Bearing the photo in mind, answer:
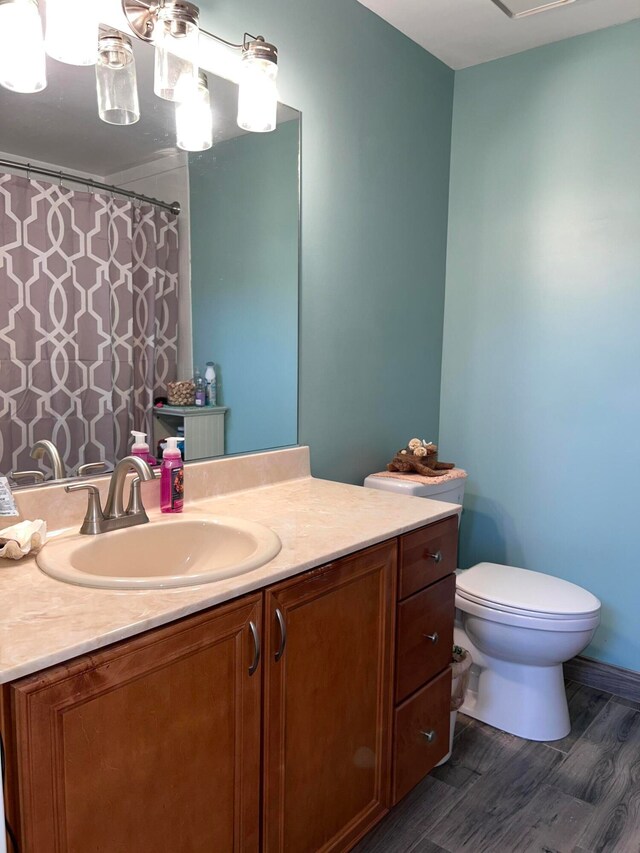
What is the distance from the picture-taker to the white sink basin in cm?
120

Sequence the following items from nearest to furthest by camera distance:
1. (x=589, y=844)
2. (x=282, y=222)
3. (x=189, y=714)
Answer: (x=189, y=714) < (x=589, y=844) < (x=282, y=222)

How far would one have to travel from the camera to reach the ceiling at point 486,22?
2.09m

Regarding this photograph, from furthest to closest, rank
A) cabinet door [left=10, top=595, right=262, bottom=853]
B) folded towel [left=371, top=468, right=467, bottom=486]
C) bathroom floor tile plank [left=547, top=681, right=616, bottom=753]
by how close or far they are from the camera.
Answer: folded towel [left=371, top=468, right=467, bottom=486]
bathroom floor tile plank [left=547, top=681, right=616, bottom=753]
cabinet door [left=10, top=595, right=262, bottom=853]

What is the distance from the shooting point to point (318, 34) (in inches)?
76.5

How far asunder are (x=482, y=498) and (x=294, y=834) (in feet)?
5.33

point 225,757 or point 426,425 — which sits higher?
Result: point 426,425

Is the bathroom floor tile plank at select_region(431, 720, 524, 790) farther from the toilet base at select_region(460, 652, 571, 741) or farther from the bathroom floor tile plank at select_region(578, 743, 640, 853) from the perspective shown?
the bathroom floor tile plank at select_region(578, 743, 640, 853)

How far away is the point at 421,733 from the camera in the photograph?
1672 mm

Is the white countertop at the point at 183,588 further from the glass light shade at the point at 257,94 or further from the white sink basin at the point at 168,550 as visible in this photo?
the glass light shade at the point at 257,94

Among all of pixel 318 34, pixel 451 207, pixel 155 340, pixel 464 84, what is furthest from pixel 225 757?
pixel 464 84

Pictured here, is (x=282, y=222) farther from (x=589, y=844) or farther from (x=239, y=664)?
(x=589, y=844)

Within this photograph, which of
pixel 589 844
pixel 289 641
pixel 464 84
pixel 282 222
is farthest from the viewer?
pixel 464 84

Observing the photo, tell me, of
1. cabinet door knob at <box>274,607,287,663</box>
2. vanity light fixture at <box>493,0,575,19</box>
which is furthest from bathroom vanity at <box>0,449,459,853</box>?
vanity light fixture at <box>493,0,575,19</box>

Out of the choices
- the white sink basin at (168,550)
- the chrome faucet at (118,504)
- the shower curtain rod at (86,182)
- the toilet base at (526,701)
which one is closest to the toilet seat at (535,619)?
the toilet base at (526,701)
